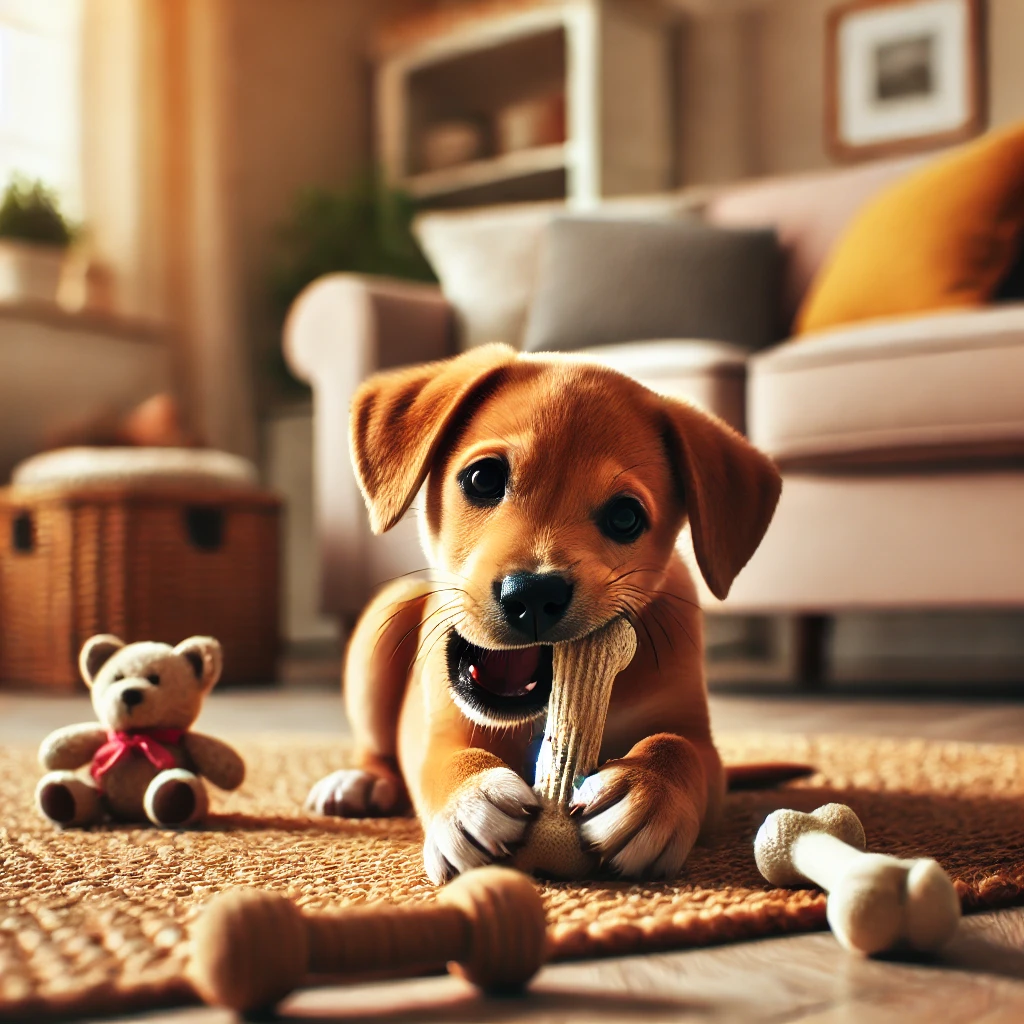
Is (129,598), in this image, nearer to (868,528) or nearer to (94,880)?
(868,528)

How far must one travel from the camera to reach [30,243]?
3.47 metres

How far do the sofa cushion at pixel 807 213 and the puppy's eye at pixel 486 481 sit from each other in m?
2.21

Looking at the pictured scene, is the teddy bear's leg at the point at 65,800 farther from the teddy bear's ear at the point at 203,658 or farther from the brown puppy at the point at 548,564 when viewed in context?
the brown puppy at the point at 548,564

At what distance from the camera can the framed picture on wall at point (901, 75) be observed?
4117 millimetres

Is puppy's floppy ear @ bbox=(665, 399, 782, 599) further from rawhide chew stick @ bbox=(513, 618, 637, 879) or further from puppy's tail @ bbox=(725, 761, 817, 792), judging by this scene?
puppy's tail @ bbox=(725, 761, 817, 792)

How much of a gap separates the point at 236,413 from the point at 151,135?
3.13 feet

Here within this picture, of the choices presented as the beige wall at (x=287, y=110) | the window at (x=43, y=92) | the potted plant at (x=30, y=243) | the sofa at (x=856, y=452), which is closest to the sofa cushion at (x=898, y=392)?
the sofa at (x=856, y=452)

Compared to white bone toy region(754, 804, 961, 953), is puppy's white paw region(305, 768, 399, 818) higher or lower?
lower

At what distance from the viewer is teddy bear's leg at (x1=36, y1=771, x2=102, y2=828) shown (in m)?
1.07

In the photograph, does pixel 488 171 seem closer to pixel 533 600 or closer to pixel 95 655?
pixel 95 655

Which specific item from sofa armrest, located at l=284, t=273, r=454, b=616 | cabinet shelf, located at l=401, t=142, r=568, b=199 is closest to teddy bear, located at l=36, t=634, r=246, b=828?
sofa armrest, located at l=284, t=273, r=454, b=616

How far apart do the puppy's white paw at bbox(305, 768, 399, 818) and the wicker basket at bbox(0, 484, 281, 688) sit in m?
1.59

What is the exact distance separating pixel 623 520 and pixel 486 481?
110mm

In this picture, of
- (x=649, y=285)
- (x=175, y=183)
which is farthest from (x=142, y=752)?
(x=175, y=183)
